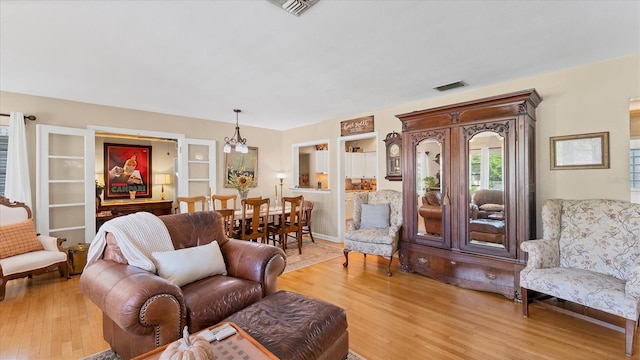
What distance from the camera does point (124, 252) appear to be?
2047 mm

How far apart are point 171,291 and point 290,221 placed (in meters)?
3.13

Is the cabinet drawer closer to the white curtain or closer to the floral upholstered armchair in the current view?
the floral upholstered armchair

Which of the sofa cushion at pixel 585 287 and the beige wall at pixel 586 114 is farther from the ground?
the beige wall at pixel 586 114

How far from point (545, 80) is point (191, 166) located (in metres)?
5.47

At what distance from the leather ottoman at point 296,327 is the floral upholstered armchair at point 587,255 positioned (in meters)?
1.93

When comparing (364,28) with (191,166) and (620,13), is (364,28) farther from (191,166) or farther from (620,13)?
(191,166)

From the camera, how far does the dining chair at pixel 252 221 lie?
13.7ft

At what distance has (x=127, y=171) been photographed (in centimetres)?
675

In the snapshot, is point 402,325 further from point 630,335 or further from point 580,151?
point 580,151

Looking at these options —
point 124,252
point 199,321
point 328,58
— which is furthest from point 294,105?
point 199,321

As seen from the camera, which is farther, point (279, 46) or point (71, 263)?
point (71, 263)

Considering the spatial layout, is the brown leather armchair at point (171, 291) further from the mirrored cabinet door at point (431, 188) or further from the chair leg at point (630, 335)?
the chair leg at point (630, 335)

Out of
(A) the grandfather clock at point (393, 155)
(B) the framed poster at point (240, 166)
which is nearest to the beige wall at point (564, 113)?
(A) the grandfather clock at point (393, 155)

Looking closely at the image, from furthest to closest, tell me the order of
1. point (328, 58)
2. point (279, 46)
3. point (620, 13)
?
Answer: point (328, 58) < point (279, 46) < point (620, 13)
